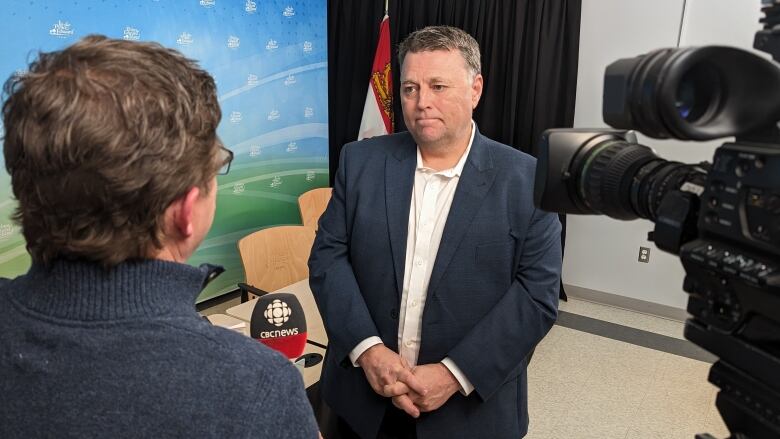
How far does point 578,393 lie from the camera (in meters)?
3.00

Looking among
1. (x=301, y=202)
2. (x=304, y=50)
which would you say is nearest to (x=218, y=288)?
(x=301, y=202)

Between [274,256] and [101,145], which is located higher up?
[101,145]

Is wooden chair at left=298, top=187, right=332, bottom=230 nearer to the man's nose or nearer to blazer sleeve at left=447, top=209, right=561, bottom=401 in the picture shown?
the man's nose

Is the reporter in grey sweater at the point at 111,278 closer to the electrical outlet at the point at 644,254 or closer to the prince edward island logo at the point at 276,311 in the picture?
the prince edward island logo at the point at 276,311

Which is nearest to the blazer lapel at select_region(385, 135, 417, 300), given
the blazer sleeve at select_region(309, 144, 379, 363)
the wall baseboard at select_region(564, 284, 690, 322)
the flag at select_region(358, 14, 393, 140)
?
the blazer sleeve at select_region(309, 144, 379, 363)

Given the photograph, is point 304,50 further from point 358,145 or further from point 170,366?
point 170,366

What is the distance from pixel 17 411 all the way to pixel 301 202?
319cm

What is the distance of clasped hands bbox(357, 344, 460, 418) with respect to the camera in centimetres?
138

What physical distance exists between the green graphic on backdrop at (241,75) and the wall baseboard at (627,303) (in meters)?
2.16

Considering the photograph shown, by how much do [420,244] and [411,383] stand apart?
0.34 m

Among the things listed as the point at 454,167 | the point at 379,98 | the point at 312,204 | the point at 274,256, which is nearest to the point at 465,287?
the point at 454,167

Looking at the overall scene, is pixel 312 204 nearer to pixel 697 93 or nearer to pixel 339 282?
pixel 339 282

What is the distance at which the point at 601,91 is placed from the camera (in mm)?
3824

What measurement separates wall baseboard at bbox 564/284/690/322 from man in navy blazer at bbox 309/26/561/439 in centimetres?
285
